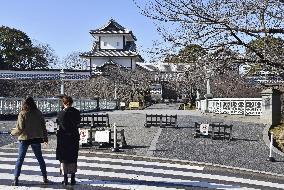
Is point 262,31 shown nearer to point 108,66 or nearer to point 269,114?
point 269,114

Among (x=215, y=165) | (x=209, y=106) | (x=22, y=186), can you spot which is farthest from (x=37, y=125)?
(x=209, y=106)

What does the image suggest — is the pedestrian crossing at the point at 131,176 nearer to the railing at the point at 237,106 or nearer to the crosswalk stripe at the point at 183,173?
the crosswalk stripe at the point at 183,173

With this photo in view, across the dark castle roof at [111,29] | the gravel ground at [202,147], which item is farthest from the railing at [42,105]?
the dark castle roof at [111,29]

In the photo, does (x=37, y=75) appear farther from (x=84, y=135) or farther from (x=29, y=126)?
(x=29, y=126)

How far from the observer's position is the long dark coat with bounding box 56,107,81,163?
761 centimetres

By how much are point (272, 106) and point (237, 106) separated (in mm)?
4253

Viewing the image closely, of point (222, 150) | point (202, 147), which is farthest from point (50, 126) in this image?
point (222, 150)

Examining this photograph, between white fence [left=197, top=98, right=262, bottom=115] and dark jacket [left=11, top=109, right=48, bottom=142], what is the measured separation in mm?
17429

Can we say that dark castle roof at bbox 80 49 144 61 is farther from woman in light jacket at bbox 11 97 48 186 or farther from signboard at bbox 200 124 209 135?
woman in light jacket at bbox 11 97 48 186

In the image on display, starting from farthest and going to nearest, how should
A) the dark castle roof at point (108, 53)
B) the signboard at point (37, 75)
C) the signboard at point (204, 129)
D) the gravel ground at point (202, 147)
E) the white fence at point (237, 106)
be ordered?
1. the dark castle roof at point (108, 53)
2. the signboard at point (37, 75)
3. the white fence at point (237, 106)
4. the signboard at point (204, 129)
5. the gravel ground at point (202, 147)

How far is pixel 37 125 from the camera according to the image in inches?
313

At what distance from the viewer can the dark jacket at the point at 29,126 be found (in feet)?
25.8

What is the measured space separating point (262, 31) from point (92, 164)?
5.40m

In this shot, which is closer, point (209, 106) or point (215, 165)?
point (215, 165)
